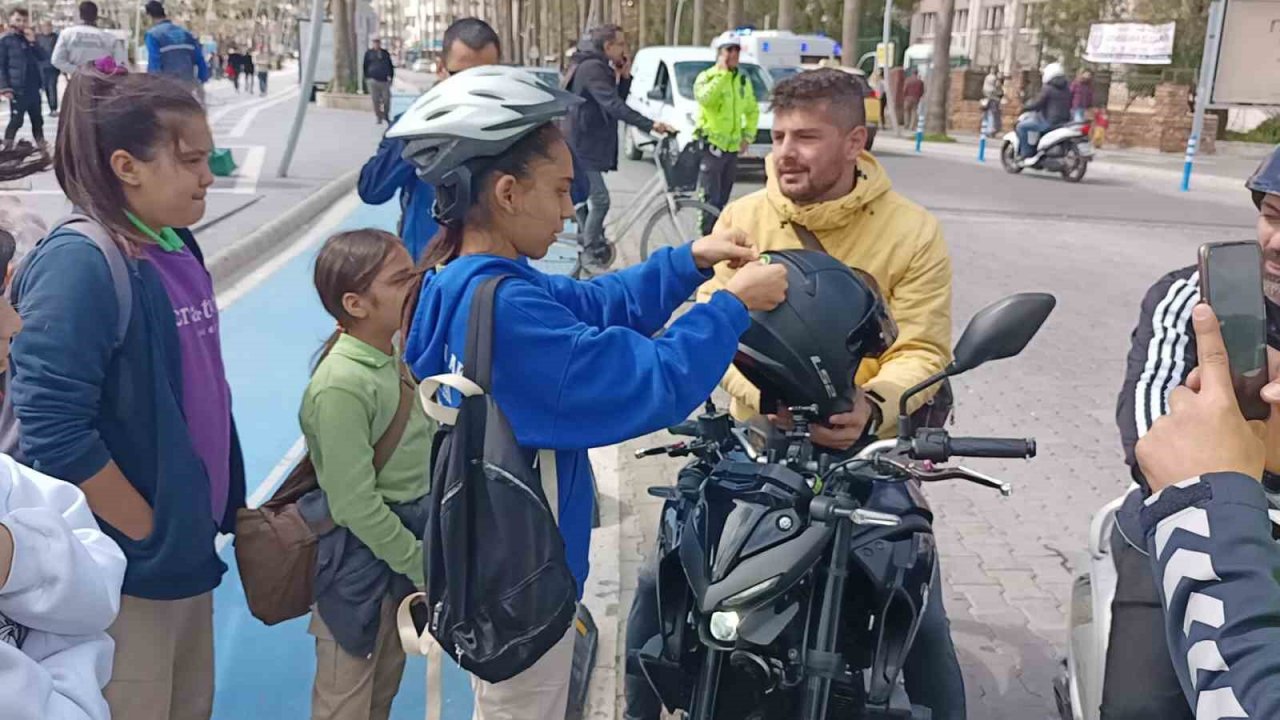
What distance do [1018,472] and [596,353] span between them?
13.7 feet

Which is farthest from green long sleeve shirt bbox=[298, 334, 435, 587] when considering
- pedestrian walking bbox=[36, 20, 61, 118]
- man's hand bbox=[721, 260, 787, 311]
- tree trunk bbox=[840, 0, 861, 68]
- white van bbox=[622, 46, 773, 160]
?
tree trunk bbox=[840, 0, 861, 68]

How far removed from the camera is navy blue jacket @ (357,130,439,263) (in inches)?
177

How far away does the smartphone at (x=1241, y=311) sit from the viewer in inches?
55.2

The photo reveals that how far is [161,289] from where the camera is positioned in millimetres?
2225

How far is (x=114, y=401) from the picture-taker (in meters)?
2.16

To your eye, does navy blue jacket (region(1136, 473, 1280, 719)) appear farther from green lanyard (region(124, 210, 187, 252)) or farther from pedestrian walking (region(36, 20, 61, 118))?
pedestrian walking (region(36, 20, 61, 118))

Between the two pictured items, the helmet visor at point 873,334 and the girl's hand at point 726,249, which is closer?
the helmet visor at point 873,334

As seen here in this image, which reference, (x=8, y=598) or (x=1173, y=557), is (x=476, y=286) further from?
(x=1173, y=557)

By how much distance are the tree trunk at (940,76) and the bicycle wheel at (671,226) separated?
74.6 feet

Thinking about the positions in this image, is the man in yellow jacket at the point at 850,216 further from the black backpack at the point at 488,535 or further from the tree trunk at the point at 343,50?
the tree trunk at the point at 343,50

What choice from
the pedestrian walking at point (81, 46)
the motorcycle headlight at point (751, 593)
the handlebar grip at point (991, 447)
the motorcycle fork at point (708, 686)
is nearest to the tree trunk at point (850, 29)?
the pedestrian walking at point (81, 46)

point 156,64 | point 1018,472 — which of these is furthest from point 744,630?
point 156,64

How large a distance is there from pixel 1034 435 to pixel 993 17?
56575mm

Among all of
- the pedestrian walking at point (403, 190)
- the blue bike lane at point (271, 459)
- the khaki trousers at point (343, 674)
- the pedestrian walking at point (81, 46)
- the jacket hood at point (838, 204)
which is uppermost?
the pedestrian walking at point (81, 46)
